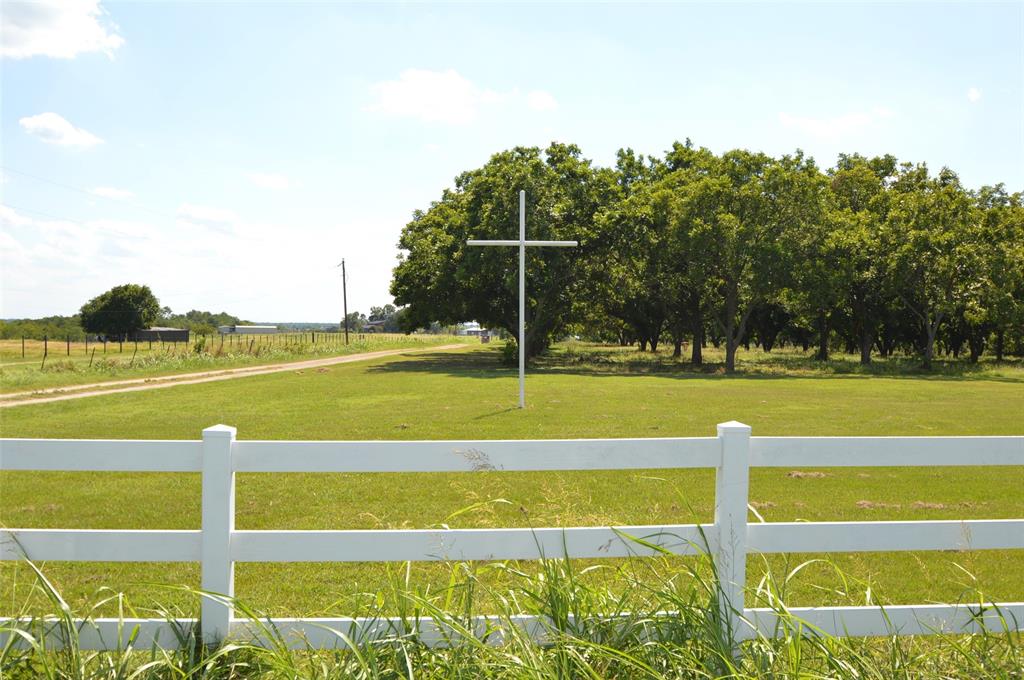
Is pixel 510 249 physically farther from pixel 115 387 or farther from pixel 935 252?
pixel 935 252

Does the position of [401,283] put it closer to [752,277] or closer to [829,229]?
[752,277]

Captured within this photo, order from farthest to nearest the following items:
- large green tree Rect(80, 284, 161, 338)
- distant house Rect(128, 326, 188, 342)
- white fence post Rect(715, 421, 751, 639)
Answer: large green tree Rect(80, 284, 161, 338) → distant house Rect(128, 326, 188, 342) → white fence post Rect(715, 421, 751, 639)

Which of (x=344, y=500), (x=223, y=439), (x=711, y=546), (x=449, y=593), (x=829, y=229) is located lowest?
(x=344, y=500)

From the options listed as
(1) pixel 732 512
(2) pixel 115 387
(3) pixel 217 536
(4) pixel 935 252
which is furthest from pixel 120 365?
(4) pixel 935 252

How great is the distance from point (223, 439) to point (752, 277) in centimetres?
3465

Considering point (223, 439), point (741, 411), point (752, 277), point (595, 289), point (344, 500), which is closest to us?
point (223, 439)

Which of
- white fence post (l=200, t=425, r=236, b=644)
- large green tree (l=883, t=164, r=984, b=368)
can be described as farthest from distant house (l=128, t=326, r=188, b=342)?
white fence post (l=200, t=425, r=236, b=644)

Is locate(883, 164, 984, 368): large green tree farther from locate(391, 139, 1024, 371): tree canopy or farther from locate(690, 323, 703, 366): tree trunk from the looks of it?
locate(690, 323, 703, 366): tree trunk

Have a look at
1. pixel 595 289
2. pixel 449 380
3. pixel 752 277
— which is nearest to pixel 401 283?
pixel 595 289

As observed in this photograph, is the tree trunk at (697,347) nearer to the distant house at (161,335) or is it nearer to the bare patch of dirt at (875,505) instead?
the bare patch of dirt at (875,505)

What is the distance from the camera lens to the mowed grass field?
18.0 feet

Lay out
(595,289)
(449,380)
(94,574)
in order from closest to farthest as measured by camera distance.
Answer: (94,574) < (449,380) < (595,289)

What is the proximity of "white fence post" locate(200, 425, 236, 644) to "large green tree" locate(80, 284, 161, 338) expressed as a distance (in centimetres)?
10289

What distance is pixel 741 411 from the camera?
719 inches
